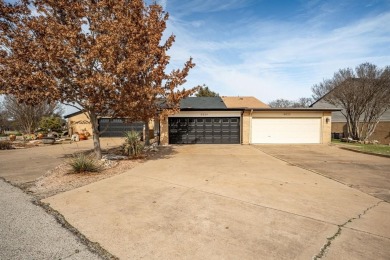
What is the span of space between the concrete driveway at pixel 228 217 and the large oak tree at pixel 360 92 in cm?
1933

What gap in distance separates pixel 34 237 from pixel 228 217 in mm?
3387

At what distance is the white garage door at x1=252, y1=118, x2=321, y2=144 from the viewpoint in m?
19.6

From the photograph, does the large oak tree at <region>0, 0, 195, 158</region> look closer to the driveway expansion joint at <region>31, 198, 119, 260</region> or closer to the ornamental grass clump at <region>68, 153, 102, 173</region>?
the ornamental grass clump at <region>68, 153, 102, 173</region>

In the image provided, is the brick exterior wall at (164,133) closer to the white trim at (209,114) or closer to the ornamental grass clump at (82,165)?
the white trim at (209,114)

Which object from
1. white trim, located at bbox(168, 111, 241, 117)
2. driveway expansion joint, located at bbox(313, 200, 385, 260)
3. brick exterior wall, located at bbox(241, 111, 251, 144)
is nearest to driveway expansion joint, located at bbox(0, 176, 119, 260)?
Answer: driveway expansion joint, located at bbox(313, 200, 385, 260)

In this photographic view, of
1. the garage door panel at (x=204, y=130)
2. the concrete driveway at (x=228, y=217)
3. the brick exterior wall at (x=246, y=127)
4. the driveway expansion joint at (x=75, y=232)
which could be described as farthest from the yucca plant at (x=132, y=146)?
the brick exterior wall at (x=246, y=127)

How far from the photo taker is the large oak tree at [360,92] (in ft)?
72.8

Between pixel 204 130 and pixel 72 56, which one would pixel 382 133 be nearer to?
pixel 204 130

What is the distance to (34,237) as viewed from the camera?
3.90 meters

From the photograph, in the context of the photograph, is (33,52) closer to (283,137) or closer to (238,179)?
(238,179)

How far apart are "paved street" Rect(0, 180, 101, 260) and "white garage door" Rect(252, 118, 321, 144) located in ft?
55.2

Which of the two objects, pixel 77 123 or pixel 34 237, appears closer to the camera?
pixel 34 237

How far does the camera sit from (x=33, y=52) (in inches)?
352

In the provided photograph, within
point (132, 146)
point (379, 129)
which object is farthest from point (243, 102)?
point (132, 146)
